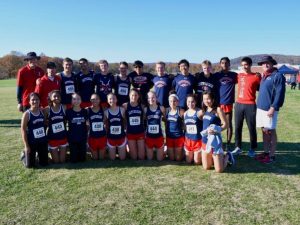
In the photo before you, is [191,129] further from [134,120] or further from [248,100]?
[248,100]

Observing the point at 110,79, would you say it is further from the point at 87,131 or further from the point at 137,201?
the point at 137,201

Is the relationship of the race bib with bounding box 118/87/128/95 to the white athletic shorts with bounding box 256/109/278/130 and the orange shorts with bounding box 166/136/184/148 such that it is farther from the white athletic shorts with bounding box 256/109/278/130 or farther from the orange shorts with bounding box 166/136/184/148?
the white athletic shorts with bounding box 256/109/278/130

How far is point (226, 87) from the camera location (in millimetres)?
6531

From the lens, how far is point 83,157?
6.00m

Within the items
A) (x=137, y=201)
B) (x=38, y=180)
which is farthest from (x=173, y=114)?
(x=38, y=180)

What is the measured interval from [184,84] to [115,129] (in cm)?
168

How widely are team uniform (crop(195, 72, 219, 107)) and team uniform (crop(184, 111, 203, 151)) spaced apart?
0.80m

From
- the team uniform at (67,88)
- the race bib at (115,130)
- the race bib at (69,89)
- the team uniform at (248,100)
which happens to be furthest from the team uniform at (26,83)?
the team uniform at (248,100)

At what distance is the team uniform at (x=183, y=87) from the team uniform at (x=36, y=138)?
107 inches

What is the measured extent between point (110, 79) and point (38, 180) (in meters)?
2.67

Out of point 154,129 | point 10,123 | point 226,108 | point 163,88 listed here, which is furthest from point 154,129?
point 10,123

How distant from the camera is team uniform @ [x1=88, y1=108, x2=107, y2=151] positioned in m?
6.03

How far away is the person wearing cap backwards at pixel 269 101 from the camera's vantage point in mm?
5633

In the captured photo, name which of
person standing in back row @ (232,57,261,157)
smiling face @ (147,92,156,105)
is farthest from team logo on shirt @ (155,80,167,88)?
person standing in back row @ (232,57,261,157)
